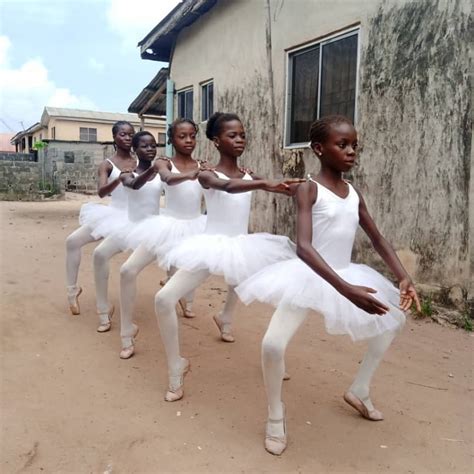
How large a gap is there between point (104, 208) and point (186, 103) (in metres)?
6.70

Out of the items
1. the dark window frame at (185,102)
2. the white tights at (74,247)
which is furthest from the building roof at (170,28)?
the white tights at (74,247)

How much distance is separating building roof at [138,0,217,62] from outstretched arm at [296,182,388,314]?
7.81 meters

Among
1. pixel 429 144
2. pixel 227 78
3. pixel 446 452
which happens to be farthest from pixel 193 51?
pixel 446 452

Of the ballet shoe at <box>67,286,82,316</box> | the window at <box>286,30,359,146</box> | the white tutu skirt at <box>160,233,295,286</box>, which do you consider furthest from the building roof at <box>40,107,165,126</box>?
the white tutu skirt at <box>160,233,295,286</box>

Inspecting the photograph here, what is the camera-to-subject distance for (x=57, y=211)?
1464 centimetres

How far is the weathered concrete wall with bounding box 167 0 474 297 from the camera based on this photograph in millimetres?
4750

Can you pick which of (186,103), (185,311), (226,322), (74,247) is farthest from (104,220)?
(186,103)

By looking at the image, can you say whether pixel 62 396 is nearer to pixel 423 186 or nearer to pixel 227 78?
pixel 423 186

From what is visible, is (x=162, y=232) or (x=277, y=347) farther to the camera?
(x=162, y=232)

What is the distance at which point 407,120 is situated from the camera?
17.4 ft

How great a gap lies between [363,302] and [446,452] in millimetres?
1038

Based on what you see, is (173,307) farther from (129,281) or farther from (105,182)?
(105,182)

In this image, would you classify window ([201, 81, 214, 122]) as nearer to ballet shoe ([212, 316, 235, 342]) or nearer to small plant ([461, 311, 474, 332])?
ballet shoe ([212, 316, 235, 342])

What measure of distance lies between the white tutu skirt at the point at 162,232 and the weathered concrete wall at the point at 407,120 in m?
2.49
